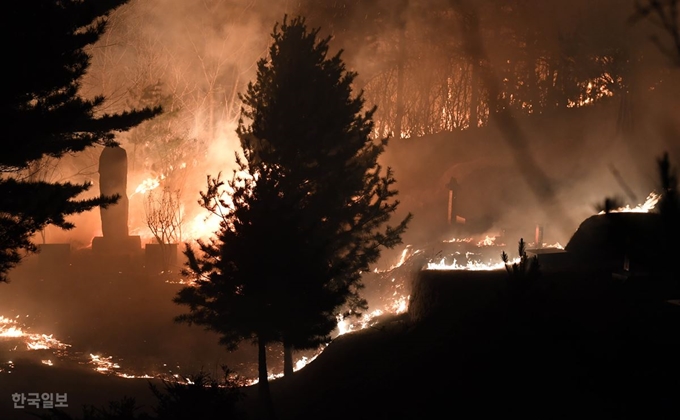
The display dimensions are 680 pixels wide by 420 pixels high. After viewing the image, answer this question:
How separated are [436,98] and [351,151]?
67.2ft

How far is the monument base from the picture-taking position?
25125 mm

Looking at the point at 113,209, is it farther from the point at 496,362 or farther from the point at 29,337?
the point at 496,362

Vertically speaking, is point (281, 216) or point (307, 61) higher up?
point (307, 61)

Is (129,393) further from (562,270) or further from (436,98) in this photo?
(436,98)

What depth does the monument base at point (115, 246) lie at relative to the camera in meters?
25.1

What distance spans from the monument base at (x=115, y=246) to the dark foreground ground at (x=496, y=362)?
9.67 metres

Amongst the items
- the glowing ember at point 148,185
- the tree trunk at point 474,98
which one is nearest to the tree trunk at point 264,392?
the glowing ember at point 148,185

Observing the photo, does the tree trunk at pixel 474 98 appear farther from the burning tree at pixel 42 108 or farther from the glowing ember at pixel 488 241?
the burning tree at pixel 42 108

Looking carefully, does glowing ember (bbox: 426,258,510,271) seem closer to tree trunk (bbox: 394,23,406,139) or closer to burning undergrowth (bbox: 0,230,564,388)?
burning undergrowth (bbox: 0,230,564,388)

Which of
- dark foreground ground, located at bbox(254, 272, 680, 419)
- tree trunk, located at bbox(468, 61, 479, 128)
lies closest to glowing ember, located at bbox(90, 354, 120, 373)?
dark foreground ground, located at bbox(254, 272, 680, 419)

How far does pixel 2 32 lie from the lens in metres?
10.6

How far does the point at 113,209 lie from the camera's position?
82.3 feet

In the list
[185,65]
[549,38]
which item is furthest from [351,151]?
[185,65]

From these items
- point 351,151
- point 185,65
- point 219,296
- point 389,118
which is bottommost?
point 219,296
